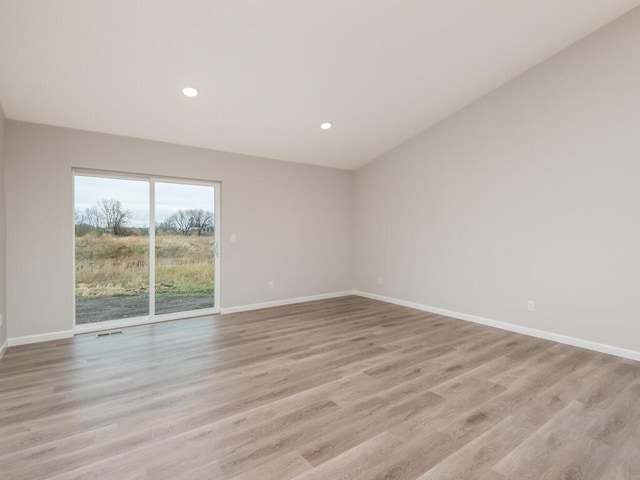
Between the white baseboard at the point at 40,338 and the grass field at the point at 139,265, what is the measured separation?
0.47 m

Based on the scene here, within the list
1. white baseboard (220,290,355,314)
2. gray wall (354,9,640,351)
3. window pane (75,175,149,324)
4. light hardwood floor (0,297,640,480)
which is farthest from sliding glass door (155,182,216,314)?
gray wall (354,9,640,351)

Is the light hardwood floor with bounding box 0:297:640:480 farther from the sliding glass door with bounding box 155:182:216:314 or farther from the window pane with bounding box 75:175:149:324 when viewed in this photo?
the sliding glass door with bounding box 155:182:216:314

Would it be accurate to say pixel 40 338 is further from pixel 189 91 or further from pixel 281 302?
pixel 189 91

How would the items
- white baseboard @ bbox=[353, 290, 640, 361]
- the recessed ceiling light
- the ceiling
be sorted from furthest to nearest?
the recessed ceiling light → white baseboard @ bbox=[353, 290, 640, 361] → the ceiling

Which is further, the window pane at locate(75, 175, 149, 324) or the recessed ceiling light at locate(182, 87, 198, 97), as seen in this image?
the window pane at locate(75, 175, 149, 324)

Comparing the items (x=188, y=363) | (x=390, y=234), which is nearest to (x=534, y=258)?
(x=390, y=234)

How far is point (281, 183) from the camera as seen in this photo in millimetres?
5516

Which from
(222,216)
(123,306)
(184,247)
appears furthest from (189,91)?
(123,306)

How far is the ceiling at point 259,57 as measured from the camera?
2.55m

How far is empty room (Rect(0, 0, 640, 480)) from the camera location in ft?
6.54

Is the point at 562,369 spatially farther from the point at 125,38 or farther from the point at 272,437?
the point at 125,38

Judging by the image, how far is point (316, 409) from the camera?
2252 millimetres

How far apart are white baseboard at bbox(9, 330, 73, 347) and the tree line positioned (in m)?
1.20

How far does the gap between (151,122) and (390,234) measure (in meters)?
3.98
